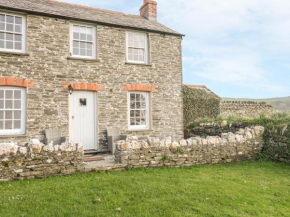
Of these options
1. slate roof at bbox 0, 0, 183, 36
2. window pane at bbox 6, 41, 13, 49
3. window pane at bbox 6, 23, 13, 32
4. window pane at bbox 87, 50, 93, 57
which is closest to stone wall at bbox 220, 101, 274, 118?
slate roof at bbox 0, 0, 183, 36

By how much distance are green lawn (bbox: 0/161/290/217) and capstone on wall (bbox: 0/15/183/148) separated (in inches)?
167

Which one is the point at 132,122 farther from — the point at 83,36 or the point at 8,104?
the point at 8,104

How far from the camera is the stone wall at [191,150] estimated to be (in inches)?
278

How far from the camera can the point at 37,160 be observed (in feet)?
20.0

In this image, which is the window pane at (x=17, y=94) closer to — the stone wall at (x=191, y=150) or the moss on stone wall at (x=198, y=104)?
the stone wall at (x=191, y=150)

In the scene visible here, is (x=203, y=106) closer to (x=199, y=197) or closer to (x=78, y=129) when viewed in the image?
(x=78, y=129)

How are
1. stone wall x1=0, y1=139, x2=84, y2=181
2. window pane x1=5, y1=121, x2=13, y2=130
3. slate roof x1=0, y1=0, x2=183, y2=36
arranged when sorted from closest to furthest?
stone wall x1=0, y1=139, x2=84, y2=181, window pane x1=5, y1=121, x2=13, y2=130, slate roof x1=0, y1=0, x2=183, y2=36

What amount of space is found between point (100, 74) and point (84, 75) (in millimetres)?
733

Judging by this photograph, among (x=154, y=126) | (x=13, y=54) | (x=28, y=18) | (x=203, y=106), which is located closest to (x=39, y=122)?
(x=13, y=54)

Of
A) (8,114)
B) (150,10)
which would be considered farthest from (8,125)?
(150,10)

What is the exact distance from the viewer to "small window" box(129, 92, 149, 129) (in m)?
11.4

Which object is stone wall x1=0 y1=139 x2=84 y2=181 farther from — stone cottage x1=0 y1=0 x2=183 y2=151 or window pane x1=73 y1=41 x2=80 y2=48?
window pane x1=73 y1=41 x2=80 y2=48

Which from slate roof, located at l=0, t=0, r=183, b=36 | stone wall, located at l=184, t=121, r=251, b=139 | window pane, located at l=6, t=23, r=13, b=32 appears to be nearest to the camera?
window pane, located at l=6, t=23, r=13, b=32

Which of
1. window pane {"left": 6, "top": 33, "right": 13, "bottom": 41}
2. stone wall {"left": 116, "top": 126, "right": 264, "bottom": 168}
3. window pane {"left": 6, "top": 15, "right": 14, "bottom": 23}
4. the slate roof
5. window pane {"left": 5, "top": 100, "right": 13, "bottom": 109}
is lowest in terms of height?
stone wall {"left": 116, "top": 126, "right": 264, "bottom": 168}
